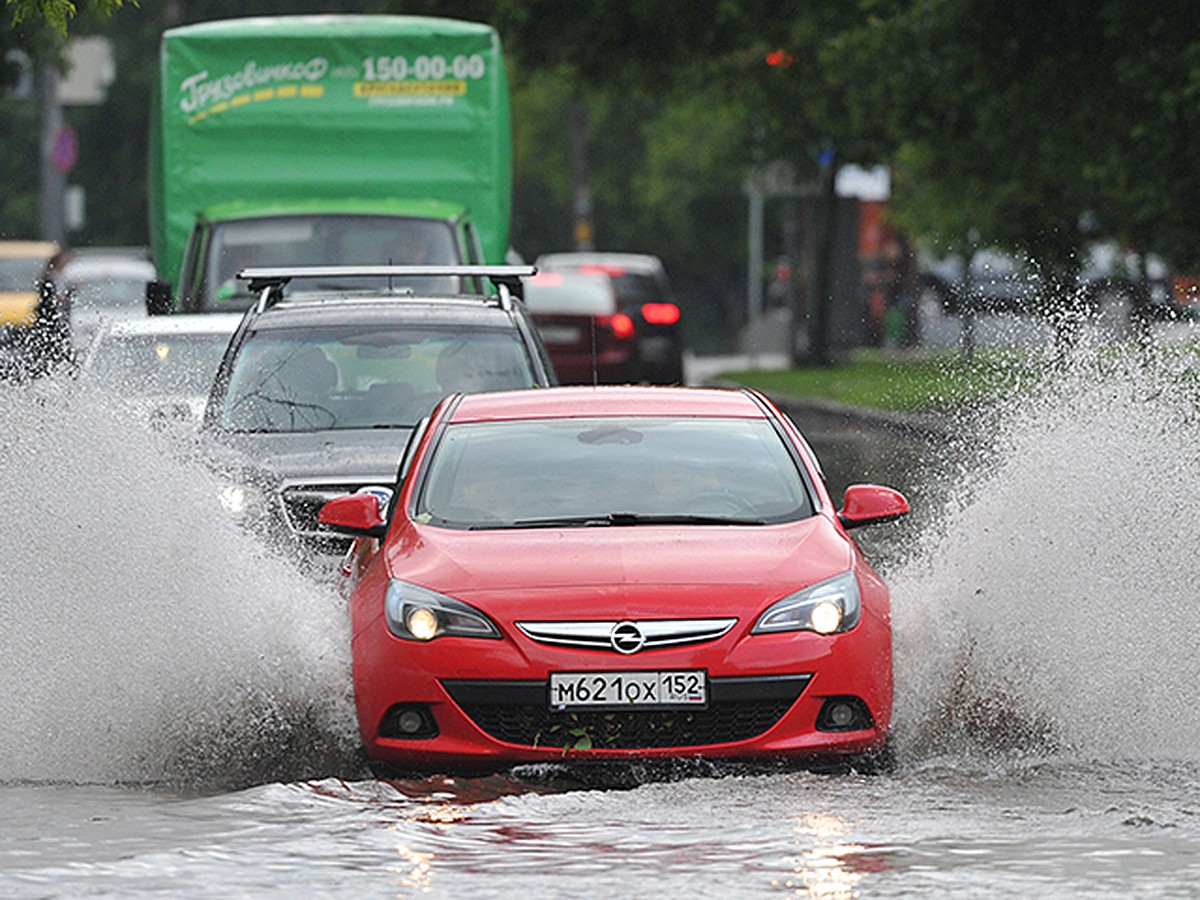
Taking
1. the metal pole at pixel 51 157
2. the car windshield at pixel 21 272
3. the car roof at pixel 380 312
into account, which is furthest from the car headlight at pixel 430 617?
the metal pole at pixel 51 157

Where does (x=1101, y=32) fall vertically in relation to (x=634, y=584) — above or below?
above

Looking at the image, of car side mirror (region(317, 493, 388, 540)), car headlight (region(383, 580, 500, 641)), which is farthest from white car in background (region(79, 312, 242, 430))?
car headlight (region(383, 580, 500, 641))

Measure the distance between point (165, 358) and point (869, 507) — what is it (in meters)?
5.48

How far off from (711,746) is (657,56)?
2333 cm

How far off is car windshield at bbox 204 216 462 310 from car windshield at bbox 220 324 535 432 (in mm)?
5853

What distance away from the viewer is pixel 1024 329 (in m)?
11.6

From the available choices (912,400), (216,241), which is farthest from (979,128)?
(912,400)

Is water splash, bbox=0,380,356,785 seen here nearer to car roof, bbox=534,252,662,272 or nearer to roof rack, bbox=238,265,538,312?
roof rack, bbox=238,265,538,312

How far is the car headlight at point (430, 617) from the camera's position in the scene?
8.21 m

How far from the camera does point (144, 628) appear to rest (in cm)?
925

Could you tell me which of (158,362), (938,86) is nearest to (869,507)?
(158,362)

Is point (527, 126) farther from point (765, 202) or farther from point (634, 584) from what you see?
point (634, 584)

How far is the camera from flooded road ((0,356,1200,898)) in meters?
7.00

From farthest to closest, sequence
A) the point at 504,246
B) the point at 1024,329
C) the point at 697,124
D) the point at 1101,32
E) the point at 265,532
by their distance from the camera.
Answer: the point at 697,124, the point at 1101,32, the point at 504,246, the point at 1024,329, the point at 265,532
